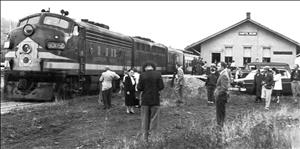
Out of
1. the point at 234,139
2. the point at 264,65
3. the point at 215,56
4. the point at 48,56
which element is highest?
the point at 215,56

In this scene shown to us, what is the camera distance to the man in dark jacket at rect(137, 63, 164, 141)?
27.6 ft

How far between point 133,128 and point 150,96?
2381mm

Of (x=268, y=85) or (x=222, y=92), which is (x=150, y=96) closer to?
(x=222, y=92)

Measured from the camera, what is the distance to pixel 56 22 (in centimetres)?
1539

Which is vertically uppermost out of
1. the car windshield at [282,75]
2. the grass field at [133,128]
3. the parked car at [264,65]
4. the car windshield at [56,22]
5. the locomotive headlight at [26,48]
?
the car windshield at [56,22]

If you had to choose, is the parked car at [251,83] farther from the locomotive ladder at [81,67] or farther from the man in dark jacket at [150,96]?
the man in dark jacket at [150,96]

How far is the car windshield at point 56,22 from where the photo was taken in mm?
15297

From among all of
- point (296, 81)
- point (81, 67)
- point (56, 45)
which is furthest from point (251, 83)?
point (56, 45)

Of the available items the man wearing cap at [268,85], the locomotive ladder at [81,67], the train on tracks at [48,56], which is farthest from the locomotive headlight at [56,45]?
the man wearing cap at [268,85]

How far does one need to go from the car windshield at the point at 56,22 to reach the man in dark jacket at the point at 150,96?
7.86 meters

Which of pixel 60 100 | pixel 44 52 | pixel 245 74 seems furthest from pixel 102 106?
pixel 245 74

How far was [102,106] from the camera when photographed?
46.9 ft

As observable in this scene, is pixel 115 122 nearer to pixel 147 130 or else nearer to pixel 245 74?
pixel 147 130

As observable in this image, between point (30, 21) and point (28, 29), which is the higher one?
point (30, 21)
